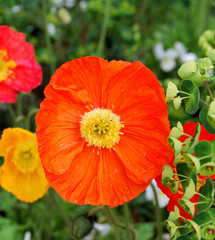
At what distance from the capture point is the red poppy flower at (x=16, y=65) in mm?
1088

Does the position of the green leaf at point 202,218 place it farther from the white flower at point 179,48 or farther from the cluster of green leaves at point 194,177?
the white flower at point 179,48

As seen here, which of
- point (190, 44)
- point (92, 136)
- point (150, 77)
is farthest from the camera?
point (190, 44)

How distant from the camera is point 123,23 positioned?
2.13 meters

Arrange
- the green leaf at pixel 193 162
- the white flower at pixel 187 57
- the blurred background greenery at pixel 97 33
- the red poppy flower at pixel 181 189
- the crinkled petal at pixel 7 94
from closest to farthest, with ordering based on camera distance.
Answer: the green leaf at pixel 193 162, the red poppy flower at pixel 181 189, the crinkled petal at pixel 7 94, the blurred background greenery at pixel 97 33, the white flower at pixel 187 57

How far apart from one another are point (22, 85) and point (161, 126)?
533 mm

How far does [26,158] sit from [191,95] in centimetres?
54

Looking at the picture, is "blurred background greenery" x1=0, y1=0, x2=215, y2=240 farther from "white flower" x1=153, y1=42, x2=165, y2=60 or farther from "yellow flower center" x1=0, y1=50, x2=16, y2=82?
"yellow flower center" x1=0, y1=50, x2=16, y2=82

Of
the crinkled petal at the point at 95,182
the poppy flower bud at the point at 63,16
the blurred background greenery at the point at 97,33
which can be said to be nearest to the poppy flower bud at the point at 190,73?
the crinkled petal at the point at 95,182

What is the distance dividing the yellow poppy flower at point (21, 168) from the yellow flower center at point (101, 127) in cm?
16

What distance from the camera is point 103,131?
2.64 feet

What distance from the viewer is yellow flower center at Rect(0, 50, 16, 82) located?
113 cm

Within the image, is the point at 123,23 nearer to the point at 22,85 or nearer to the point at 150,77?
the point at 22,85

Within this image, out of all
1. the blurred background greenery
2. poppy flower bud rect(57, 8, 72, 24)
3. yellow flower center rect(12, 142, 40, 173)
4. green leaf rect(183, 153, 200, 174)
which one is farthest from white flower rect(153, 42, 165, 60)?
green leaf rect(183, 153, 200, 174)

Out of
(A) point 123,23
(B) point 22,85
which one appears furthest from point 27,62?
(A) point 123,23
